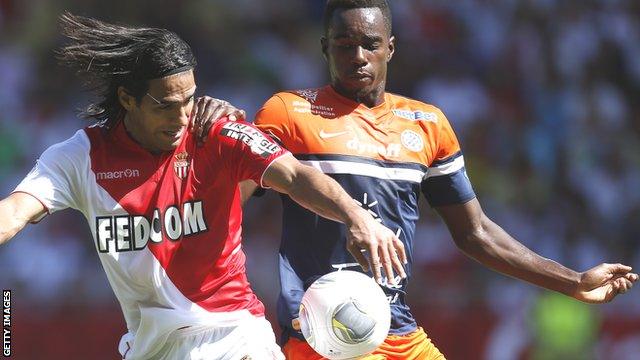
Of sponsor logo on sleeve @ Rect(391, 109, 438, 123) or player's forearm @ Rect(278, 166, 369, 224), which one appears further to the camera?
sponsor logo on sleeve @ Rect(391, 109, 438, 123)

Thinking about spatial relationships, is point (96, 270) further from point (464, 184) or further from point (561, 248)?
point (464, 184)

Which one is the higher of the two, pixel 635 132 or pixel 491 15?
pixel 491 15

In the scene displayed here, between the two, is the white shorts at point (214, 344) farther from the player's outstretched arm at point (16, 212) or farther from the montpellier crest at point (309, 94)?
the montpellier crest at point (309, 94)

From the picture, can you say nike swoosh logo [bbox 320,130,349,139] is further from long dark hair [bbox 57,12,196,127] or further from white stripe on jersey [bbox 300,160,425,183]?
long dark hair [bbox 57,12,196,127]

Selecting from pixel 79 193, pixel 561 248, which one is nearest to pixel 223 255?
pixel 79 193

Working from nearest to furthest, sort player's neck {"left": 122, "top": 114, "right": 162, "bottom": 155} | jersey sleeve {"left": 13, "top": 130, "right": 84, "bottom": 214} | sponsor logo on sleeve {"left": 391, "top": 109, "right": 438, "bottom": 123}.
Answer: jersey sleeve {"left": 13, "top": 130, "right": 84, "bottom": 214} → player's neck {"left": 122, "top": 114, "right": 162, "bottom": 155} → sponsor logo on sleeve {"left": 391, "top": 109, "right": 438, "bottom": 123}

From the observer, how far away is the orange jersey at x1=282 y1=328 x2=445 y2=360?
19.0 feet

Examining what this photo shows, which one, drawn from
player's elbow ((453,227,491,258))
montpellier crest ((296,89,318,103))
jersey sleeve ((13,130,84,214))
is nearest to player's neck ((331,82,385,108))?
montpellier crest ((296,89,318,103))

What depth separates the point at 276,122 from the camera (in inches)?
237

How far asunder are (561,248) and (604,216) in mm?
687

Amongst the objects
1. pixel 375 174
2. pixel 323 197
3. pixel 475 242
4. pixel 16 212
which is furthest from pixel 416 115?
pixel 16 212

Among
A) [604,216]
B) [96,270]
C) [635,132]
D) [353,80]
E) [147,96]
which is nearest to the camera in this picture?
[147,96]

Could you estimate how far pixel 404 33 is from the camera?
13320mm

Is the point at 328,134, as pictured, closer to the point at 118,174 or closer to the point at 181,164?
the point at 181,164
